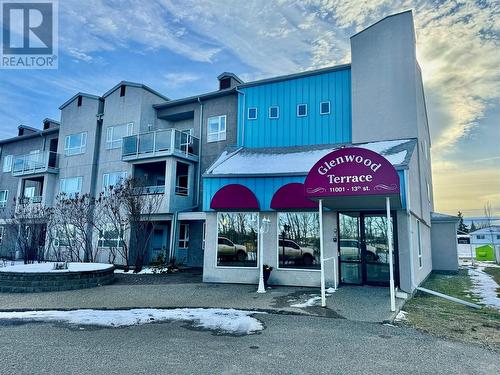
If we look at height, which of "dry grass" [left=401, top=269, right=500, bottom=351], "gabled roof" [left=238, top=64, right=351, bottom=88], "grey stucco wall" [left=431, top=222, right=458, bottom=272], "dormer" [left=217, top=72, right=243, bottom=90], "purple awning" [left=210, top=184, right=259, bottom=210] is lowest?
"dry grass" [left=401, top=269, right=500, bottom=351]

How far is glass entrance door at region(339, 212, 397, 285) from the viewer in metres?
11.6

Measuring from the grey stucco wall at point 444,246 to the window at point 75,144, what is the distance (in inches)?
1054

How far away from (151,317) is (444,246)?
19952mm

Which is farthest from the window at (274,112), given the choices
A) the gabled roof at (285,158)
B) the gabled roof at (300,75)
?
the gabled roof at (285,158)

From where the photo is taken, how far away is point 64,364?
4.98 meters

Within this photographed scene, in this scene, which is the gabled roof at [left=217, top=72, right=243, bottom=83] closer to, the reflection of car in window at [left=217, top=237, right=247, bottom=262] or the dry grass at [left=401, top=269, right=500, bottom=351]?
the reflection of car in window at [left=217, top=237, right=247, bottom=262]

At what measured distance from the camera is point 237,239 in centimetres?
1326

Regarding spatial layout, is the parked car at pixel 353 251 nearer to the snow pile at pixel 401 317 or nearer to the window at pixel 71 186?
the snow pile at pixel 401 317

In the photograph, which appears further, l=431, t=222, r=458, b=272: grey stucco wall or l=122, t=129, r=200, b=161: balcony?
l=431, t=222, r=458, b=272: grey stucco wall

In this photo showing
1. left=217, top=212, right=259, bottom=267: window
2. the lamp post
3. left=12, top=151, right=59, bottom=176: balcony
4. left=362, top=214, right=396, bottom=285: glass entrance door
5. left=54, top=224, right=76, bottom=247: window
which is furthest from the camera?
left=12, top=151, right=59, bottom=176: balcony

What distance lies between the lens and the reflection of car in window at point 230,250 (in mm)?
13188

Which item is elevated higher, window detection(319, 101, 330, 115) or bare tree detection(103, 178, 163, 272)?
window detection(319, 101, 330, 115)

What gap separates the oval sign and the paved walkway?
10.4 ft

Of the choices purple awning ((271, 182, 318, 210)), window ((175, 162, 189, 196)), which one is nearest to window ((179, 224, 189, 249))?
window ((175, 162, 189, 196))
